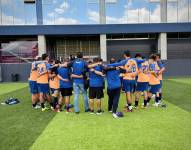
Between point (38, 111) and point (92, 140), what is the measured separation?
430 cm

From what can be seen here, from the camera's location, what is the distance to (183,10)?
3259cm

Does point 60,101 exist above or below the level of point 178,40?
below

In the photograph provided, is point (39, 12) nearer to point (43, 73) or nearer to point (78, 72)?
point (43, 73)

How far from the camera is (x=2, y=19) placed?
31.3 m

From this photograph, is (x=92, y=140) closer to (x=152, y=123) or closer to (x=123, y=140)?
(x=123, y=140)

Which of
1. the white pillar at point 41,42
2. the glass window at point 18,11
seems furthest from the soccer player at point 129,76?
the glass window at point 18,11

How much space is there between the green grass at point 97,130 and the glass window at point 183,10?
942 inches

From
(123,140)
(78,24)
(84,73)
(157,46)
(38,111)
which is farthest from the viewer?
(157,46)

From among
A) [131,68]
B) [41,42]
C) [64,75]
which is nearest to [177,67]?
[41,42]

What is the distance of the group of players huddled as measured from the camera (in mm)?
9484

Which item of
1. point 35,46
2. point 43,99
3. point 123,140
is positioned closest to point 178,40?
point 35,46

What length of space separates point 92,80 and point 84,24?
21364 millimetres

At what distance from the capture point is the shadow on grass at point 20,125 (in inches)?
265

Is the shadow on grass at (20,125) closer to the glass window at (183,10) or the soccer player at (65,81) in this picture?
the soccer player at (65,81)
